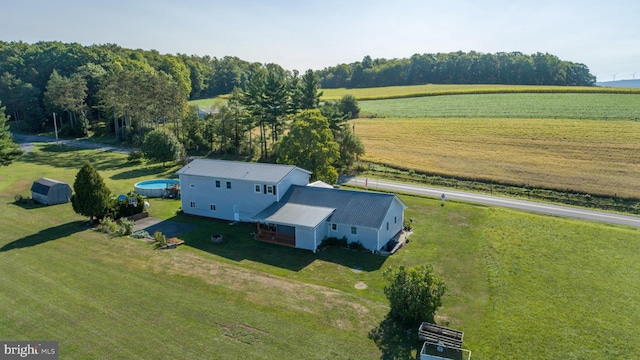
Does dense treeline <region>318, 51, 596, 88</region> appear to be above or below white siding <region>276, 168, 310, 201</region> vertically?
above

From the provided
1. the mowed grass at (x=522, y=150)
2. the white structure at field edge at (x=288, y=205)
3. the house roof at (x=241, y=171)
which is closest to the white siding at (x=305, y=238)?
the white structure at field edge at (x=288, y=205)

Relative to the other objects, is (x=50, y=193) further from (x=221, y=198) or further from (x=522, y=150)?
(x=522, y=150)

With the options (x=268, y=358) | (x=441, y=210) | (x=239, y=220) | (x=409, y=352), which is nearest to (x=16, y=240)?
(x=239, y=220)

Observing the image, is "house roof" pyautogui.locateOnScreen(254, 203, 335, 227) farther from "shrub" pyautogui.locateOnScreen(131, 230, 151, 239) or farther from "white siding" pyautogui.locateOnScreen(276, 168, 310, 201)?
"shrub" pyautogui.locateOnScreen(131, 230, 151, 239)

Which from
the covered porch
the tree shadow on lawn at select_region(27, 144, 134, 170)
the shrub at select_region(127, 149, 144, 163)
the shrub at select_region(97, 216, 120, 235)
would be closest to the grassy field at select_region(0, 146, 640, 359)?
the shrub at select_region(97, 216, 120, 235)

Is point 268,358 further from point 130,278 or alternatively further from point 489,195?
point 489,195

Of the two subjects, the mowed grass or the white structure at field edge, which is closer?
the white structure at field edge

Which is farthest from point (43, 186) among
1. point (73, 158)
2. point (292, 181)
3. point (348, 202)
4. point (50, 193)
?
point (348, 202)
